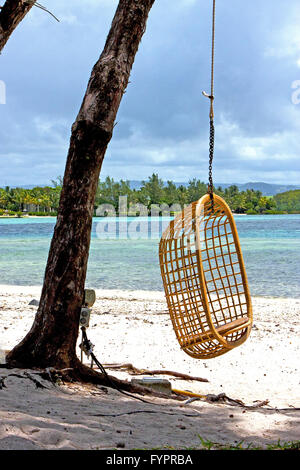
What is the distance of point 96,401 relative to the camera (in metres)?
2.98

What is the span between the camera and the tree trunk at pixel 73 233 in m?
3.29

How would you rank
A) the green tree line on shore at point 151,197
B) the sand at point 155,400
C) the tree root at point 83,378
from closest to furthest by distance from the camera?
the sand at point 155,400
the tree root at point 83,378
the green tree line on shore at point 151,197

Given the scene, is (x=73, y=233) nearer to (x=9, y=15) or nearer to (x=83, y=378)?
(x=83, y=378)

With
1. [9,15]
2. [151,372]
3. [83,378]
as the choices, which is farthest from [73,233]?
[9,15]

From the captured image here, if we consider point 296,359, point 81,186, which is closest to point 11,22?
point 81,186

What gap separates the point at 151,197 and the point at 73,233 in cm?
6025

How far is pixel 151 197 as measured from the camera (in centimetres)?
6334

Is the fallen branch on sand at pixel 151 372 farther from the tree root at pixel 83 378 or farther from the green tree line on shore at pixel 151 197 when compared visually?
the green tree line on shore at pixel 151 197

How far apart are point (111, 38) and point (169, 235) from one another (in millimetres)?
1542

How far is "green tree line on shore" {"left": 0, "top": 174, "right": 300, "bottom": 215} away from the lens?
61.1 meters

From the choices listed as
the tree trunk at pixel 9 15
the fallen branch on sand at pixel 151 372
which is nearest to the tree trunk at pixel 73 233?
the tree trunk at pixel 9 15

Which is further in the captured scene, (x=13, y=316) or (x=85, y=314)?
(x=13, y=316)

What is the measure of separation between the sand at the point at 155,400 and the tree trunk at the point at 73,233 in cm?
24

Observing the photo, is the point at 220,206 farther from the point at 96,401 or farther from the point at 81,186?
the point at 96,401
